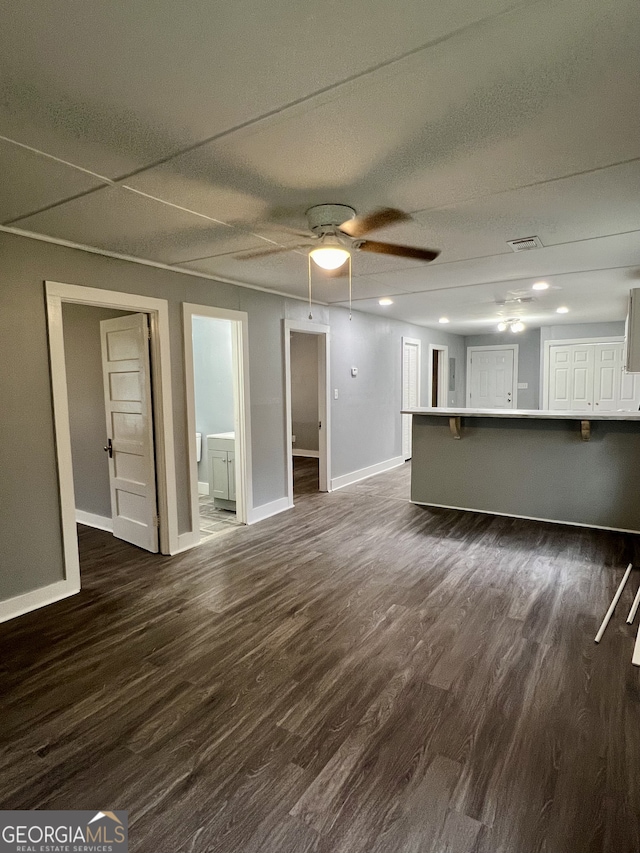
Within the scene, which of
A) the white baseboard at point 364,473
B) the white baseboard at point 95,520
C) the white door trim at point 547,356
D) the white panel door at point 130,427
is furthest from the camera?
the white door trim at point 547,356

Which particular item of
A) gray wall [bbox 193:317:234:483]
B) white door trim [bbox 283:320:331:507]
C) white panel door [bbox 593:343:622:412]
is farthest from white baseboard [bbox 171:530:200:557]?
white panel door [bbox 593:343:622:412]

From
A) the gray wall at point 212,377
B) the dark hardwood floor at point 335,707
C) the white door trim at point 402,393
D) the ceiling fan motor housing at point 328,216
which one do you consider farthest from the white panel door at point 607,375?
the ceiling fan motor housing at point 328,216

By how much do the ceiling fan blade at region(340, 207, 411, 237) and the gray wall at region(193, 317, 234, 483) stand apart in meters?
3.45

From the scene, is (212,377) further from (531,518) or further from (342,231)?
(531,518)

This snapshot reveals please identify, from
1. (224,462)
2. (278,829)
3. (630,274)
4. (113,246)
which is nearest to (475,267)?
(630,274)

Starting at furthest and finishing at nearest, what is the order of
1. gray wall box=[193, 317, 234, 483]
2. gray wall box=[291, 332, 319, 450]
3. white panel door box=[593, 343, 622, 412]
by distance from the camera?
gray wall box=[291, 332, 319, 450] → white panel door box=[593, 343, 622, 412] → gray wall box=[193, 317, 234, 483]

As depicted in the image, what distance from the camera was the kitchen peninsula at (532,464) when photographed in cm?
425

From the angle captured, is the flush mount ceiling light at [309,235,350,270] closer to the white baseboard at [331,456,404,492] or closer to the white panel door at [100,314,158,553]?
the white panel door at [100,314,158,553]

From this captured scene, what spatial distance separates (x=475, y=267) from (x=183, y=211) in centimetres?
248

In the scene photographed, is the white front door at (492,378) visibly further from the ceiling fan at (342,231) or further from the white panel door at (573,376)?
the ceiling fan at (342,231)

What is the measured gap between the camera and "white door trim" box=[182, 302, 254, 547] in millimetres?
3971

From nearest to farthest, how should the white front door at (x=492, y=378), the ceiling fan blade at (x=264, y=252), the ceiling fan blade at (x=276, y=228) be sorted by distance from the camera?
the ceiling fan blade at (x=276, y=228) → the ceiling fan blade at (x=264, y=252) → the white front door at (x=492, y=378)

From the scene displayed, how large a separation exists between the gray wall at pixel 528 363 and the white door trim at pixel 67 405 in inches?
295

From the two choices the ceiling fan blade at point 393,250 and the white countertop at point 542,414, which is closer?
the ceiling fan blade at point 393,250
